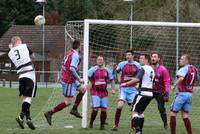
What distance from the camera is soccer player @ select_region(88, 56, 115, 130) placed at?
15.2m

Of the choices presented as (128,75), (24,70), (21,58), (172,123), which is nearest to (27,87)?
(24,70)

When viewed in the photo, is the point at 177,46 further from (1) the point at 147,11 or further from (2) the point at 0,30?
(2) the point at 0,30

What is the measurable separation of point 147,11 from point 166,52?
23978 mm

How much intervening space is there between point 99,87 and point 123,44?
660cm

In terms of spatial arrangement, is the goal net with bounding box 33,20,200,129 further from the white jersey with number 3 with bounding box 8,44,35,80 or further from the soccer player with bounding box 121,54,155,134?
the soccer player with bounding box 121,54,155,134

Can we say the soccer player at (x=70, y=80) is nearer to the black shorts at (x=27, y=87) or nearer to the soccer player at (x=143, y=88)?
the black shorts at (x=27, y=87)

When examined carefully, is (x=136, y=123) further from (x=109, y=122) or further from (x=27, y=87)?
(x=109, y=122)

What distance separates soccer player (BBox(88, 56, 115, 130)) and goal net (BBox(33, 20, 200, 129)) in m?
0.23

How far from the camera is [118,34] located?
19.8 meters

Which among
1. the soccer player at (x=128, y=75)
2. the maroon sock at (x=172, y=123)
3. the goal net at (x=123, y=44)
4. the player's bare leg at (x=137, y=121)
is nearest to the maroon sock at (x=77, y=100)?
the goal net at (x=123, y=44)

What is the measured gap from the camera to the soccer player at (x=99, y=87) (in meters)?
15.2

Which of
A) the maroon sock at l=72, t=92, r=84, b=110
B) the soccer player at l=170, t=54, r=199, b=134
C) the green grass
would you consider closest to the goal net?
the green grass

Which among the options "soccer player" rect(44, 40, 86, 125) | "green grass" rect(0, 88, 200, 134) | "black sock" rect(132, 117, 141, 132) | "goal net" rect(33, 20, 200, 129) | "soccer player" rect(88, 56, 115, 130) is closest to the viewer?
"black sock" rect(132, 117, 141, 132)

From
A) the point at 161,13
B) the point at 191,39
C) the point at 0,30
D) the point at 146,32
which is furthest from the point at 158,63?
the point at 0,30
